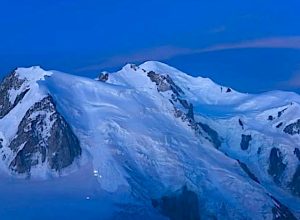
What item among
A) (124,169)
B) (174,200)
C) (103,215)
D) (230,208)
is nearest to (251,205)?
(230,208)

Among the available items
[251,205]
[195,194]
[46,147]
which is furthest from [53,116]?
[251,205]

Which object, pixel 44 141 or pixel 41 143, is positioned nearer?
pixel 41 143

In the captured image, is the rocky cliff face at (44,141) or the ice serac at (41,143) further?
the rocky cliff face at (44,141)

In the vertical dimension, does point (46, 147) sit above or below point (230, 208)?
above

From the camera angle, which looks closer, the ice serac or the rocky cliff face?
the ice serac

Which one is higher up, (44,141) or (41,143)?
(44,141)

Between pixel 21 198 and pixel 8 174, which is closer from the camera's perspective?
pixel 21 198

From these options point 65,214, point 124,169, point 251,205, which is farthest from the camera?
point 251,205

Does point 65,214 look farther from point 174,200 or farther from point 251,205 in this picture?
point 251,205

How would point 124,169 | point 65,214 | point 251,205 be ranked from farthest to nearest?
point 251,205 → point 124,169 → point 65,214

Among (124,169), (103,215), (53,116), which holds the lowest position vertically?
(103,215)
